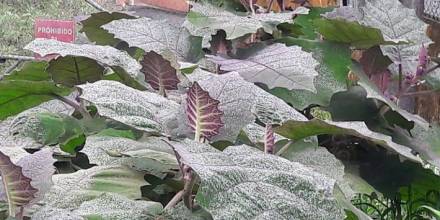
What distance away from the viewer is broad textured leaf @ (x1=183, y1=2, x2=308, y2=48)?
2.09 ft

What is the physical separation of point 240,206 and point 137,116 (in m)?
0.13

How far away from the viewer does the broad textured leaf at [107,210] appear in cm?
35

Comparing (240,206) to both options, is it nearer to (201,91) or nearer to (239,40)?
(201,91)

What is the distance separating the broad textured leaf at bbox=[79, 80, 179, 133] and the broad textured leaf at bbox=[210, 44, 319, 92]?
0.40ft

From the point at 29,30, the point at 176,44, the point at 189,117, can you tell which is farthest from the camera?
the point at 29,30

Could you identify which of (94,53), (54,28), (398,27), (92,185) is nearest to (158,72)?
(94,53)

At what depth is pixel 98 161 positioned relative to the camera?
435mm

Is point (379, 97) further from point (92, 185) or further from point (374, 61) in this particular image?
point (92, 185)

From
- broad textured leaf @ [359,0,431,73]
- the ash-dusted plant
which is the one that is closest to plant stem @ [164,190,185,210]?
the ash-dusted plant

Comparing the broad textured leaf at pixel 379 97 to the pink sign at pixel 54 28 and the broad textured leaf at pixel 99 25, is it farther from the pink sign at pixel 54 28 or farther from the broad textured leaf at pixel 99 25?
the pink sign at pixel 54 28

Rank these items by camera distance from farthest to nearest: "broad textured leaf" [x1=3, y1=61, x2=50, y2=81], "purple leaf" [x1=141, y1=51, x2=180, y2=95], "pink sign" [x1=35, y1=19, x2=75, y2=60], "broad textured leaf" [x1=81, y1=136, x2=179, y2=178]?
"pink sign" [x1=35, y1=19, x2=75, y2=60] → "broad textured leaf" [x1=3, y1=61, x2=50, y2=81] → "purple leaf" [x1=141, y1=51, x2=180, y2=95] → "broad textured leaf" [x1=81, y1=136, x2=179, y2=178]

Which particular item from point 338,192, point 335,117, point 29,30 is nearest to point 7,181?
point 338,192

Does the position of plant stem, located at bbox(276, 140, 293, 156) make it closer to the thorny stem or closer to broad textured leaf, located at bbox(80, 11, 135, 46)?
the thorny stem

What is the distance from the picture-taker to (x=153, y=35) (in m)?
A: 0.67
